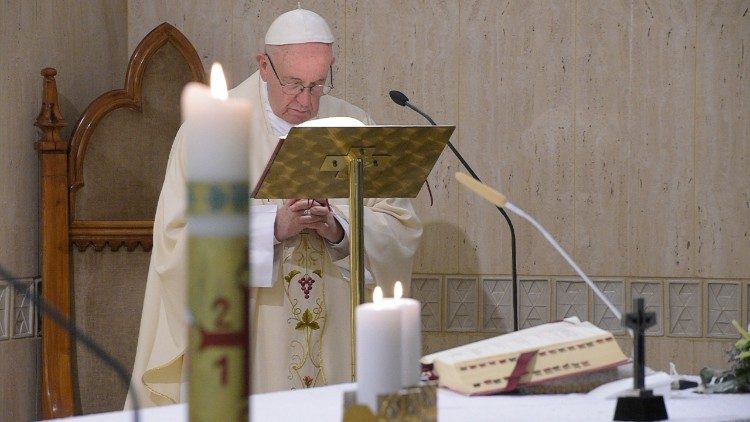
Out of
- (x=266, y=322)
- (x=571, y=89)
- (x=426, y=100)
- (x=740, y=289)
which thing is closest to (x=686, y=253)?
(x=740, y=289)

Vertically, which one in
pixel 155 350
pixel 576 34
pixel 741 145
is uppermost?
pixel 576 34

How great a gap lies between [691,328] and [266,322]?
2.43 m

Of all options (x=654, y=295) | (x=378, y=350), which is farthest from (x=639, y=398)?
(x=654, y=295)

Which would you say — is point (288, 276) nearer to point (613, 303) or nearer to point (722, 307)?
point (613, 303)

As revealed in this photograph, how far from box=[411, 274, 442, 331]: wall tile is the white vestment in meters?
1.37

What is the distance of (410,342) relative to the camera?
1632 mm

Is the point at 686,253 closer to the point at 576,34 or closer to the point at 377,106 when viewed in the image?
the point at 576,34

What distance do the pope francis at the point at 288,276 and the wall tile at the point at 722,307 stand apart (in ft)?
6.34

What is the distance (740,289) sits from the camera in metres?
5.85

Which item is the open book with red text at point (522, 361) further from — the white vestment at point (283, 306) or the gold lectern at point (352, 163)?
the white vestment at point (283, 306)

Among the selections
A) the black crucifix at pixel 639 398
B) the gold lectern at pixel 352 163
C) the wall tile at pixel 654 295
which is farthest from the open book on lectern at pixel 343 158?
the wall tile at pixel 654 295

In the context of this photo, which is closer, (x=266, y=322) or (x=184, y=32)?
(x=266, y=322)

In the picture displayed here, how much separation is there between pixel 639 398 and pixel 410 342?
1.88 ft

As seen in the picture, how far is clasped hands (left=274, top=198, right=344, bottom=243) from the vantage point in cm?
411
